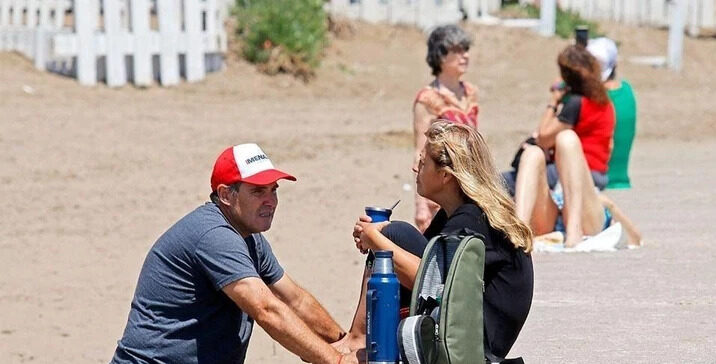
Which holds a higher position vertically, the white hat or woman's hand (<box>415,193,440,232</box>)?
the white hat

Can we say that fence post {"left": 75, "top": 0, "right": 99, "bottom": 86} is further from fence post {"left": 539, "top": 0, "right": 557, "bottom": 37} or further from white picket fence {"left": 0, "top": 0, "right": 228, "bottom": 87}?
fence post {"left": 539, "top": 0, "right": 557, "bottom": 37}

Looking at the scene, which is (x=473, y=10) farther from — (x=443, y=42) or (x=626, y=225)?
(x=443, y=42)

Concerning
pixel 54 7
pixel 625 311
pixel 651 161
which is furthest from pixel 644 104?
pixel 625 311

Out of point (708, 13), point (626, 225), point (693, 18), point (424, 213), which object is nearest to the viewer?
point (424, 213)

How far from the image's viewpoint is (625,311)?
6.48 m

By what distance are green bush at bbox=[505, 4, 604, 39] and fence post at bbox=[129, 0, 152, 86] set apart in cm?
733

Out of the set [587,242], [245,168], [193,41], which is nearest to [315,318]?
[245,168]

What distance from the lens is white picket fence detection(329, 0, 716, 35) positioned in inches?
787

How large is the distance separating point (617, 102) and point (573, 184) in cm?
135

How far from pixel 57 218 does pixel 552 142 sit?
12.5ft

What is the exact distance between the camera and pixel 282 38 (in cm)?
1705

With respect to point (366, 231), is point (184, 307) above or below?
below

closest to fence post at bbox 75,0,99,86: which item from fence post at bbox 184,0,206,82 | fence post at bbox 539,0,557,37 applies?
fence post at bbox 184,0,206,82

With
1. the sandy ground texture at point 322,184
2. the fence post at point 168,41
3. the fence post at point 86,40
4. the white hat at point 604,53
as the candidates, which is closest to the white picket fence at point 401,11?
the sandy ground texture at point 322,184
